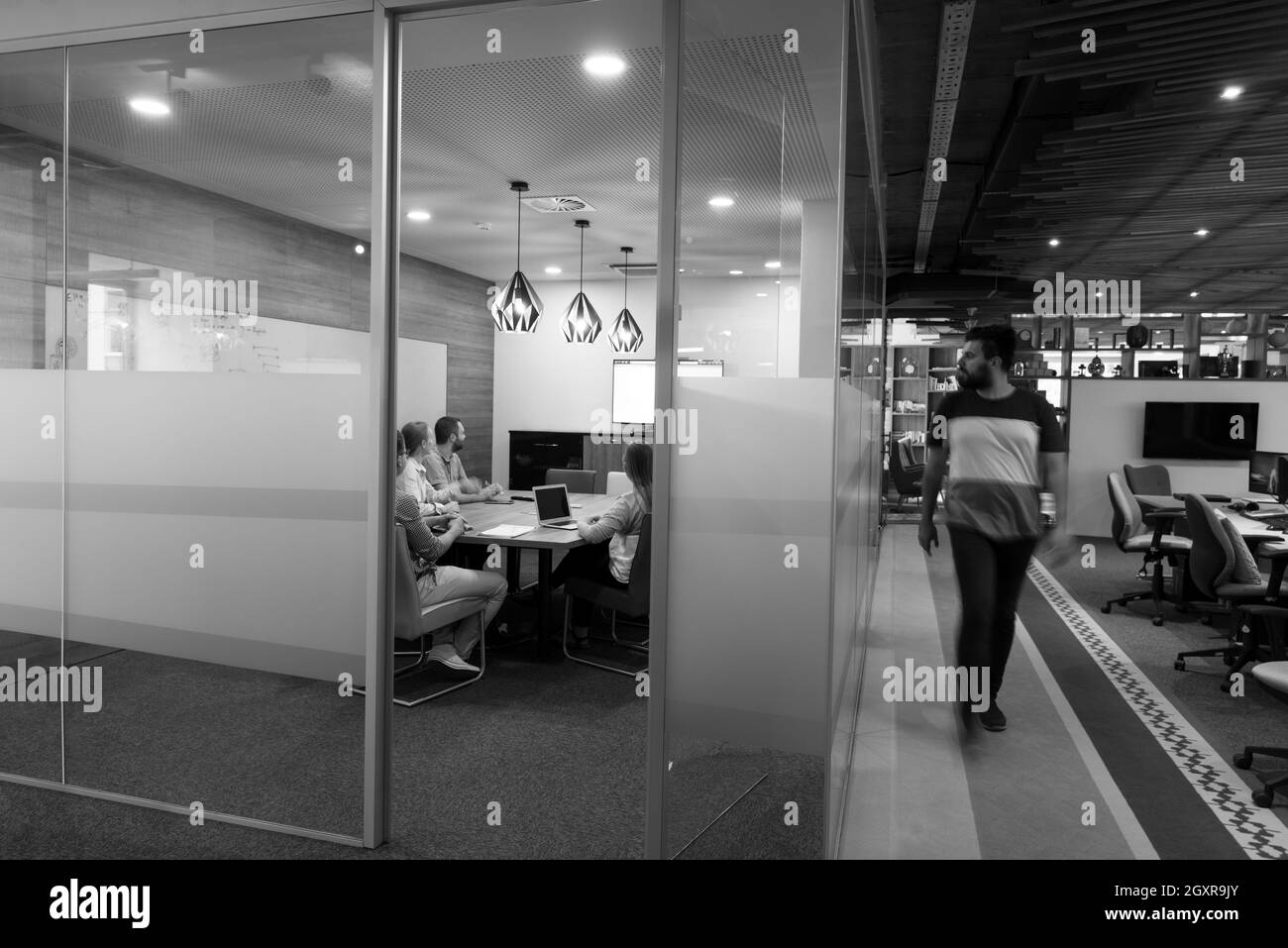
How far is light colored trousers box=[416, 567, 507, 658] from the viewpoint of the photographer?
4.29 m

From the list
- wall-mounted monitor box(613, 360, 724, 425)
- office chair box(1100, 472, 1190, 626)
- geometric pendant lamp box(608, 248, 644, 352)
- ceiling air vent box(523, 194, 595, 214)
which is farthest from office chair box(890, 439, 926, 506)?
ceiling air vent box(523, 194, 595, 214)

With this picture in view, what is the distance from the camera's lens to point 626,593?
457 centimetres

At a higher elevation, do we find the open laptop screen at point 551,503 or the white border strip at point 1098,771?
the open laptop screen at point 551,503

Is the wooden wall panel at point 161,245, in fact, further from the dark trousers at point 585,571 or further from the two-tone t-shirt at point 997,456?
the two-tone t-shirt at point 997,456

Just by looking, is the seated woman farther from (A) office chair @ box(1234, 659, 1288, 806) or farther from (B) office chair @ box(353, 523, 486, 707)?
(A) office chair @ box(1234, 659, 1288, 806)

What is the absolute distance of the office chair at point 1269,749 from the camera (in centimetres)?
295

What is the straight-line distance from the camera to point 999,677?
162 inches

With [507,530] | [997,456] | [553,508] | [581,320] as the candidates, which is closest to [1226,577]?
[997,456]

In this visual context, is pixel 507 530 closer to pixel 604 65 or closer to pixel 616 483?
pixel 604 65

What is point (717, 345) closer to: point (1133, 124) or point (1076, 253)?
point (1133, 124)

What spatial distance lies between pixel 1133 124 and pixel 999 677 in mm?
2933

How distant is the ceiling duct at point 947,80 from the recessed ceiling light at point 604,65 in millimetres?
1485

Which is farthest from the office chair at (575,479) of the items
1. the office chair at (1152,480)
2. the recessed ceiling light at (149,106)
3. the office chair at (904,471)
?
the office chair at (904,471)
